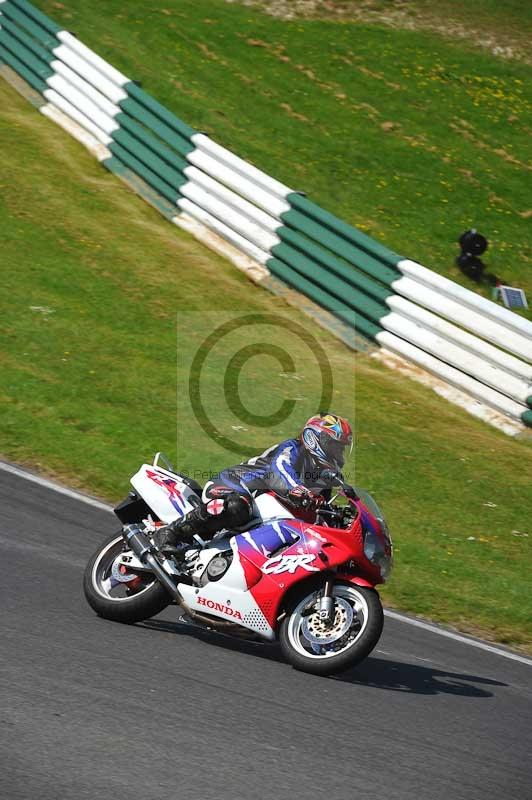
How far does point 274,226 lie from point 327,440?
844cm

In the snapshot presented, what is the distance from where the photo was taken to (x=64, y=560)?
745 centimetres

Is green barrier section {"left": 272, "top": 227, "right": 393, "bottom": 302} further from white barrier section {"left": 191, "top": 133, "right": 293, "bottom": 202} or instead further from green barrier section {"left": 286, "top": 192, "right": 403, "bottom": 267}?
white barrier section {"left": 191, "top": 133, "right": 293, "bottom": 202}

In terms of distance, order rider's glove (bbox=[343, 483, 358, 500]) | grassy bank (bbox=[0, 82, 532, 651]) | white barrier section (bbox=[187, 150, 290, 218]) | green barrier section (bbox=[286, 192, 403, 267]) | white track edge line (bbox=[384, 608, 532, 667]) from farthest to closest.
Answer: white barrier section (bbox=[187, 150, 290, 218]), green barrier section (bbox=[286, 192, 403, 267]), grassy bank (bbox=[0, 82, 532, 651]), white track edge line (bbox=[384, 608, 532, 667]), rider's glove (bbox=[343, 483, 358, 500])

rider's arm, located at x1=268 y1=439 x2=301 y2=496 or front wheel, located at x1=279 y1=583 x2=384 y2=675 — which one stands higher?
rider's arm, located at x1=268 y1=439 x2=301 y2=496

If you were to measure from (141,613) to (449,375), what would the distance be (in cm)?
694

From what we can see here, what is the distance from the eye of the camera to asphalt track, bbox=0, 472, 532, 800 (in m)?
4.43

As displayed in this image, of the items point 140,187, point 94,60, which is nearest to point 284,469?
point 140,187

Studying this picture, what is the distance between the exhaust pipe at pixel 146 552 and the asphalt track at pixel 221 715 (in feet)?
1.01

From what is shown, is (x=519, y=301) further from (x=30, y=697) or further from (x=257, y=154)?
(x=30, y=697)

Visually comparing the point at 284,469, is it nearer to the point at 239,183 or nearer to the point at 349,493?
the point at 349,493

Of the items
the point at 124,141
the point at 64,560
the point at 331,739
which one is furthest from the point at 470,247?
the point at 331,739

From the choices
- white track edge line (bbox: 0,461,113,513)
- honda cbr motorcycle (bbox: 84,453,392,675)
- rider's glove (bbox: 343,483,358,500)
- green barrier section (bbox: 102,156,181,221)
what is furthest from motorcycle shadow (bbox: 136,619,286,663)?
green barrier section (bbox: 102,156,181,221)

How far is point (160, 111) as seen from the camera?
1586 cm

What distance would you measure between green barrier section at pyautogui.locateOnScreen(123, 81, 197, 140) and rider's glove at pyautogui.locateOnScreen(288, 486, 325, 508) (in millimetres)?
10195
